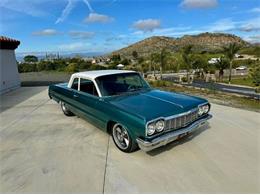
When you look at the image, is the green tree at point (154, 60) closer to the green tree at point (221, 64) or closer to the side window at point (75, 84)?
the green tree at point (221, 64)

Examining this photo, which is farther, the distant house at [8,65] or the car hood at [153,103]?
the distant house at [8,65]

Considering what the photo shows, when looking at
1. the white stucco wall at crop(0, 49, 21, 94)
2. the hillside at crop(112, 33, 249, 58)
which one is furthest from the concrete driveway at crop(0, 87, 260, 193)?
the hillside at crop(112, 33, 249, 58)

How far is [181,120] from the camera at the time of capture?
147 inches

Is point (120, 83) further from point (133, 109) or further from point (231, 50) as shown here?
point (231, 50)

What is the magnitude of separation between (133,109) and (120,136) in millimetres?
723

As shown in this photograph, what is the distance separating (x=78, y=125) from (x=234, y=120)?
13.2 ft

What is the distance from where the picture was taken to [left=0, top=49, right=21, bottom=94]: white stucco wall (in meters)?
10.8

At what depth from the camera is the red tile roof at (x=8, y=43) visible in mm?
10799

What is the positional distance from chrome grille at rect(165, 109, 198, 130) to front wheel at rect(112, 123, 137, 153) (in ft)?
2.20

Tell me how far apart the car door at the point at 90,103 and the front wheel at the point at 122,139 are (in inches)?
11.6

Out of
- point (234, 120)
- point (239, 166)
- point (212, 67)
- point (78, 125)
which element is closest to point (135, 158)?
point (239, 166)

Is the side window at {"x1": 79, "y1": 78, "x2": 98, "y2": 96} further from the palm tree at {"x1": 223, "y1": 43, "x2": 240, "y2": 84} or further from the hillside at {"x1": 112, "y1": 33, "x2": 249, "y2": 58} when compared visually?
the hillside at {"x1": 112, "y1": 33, "x2": 249, "y2": 58}

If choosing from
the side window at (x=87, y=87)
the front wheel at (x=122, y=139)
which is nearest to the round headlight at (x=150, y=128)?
the front wheel at (x=122, y=139)

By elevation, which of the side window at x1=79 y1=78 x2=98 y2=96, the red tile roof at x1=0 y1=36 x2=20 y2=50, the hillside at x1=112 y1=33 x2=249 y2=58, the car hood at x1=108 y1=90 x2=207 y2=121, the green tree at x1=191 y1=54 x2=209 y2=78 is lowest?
the green tree at x1=191 y1=54 x2=209 y2=78
